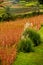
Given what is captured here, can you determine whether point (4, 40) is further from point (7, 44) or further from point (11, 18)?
point (11, 18)

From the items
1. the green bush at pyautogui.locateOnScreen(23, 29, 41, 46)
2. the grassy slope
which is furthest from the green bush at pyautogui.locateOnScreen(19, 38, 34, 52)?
the green bush at pyautogui.locateOnScreen(23, 29, 41, 46)

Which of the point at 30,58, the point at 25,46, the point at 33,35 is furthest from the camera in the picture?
the point at 33,35

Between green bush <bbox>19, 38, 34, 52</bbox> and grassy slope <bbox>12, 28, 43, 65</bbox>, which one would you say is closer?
grassy slope <bbox>12, 28, 43, 65</bbox>

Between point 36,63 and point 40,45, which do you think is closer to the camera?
point 36,63

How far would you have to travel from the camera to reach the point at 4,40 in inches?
487

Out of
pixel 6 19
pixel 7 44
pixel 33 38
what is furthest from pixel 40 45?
pixel 6 19

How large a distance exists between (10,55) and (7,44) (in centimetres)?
228

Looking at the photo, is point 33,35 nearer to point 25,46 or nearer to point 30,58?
point 25,46

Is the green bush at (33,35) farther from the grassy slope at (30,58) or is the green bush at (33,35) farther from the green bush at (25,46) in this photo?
the grassy slope at (30,58)

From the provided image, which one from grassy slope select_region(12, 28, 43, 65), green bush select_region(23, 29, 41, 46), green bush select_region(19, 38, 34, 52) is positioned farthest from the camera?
green bush select_region(23, 29, 41, 46)

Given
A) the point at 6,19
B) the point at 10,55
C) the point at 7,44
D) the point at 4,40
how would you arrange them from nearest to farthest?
1. the point at 10,55
2. the point at 7,44
3. the point at 4,40
4. the point at 6,19

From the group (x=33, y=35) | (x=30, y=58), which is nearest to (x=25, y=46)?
(x=30, y=58)

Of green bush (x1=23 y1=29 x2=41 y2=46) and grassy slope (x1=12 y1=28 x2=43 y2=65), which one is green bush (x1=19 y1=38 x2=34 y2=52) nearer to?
grassy slope (x1=12 y1=28 x2=43 y2=65)

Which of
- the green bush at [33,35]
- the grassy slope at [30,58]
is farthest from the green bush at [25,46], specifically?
the green bush at [33,35]
